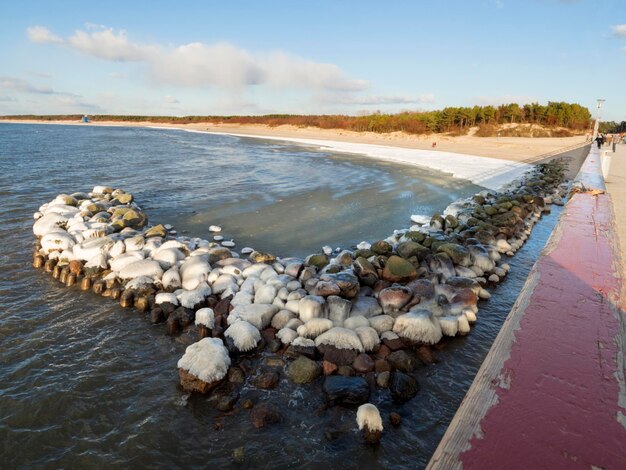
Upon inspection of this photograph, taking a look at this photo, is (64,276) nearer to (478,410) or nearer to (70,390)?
(70,390)

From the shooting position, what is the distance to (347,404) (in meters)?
4.56

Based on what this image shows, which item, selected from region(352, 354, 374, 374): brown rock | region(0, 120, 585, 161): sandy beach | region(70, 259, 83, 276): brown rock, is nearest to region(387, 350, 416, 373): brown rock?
region(352, 354, 374, 374): brown rock

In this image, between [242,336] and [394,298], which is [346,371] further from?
[394,298]

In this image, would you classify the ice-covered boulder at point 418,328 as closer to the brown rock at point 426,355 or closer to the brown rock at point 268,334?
the brown rock at point 426,355

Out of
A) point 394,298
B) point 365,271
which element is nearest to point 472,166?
point 365,271

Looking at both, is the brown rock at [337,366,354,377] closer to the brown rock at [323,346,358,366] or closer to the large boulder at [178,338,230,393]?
the brown rock at [323,346,358,366]

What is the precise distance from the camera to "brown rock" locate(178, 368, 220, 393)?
15.5 ft

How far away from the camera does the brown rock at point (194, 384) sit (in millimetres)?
4734

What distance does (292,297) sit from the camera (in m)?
6.39

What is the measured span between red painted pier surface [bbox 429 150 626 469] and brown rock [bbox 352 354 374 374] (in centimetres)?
212

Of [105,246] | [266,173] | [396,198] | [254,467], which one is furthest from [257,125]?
[254,467]

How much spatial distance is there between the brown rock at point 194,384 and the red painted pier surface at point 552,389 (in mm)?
3339

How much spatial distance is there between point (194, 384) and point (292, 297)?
7.17 feet

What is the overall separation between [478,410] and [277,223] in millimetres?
10239
